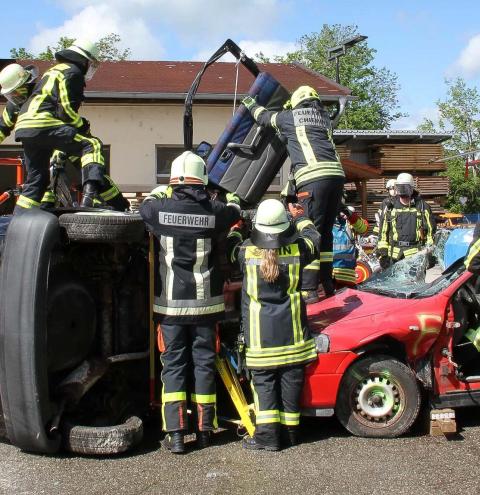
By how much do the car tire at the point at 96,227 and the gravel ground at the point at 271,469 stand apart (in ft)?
4.56

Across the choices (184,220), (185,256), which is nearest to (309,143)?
(184,220)

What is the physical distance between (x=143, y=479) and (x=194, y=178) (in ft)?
6.41

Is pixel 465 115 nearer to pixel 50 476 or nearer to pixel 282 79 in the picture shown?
pixel 282 79

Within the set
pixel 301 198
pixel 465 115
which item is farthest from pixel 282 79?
pixel 465 115

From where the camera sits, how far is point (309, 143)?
5.71m

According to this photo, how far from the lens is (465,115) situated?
→ 51.8 metres

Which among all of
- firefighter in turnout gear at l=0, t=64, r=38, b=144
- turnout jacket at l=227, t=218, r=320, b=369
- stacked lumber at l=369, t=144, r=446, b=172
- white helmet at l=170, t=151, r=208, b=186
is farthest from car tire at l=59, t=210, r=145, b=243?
stacked lumber at l=369, t=144, r=446, b=172

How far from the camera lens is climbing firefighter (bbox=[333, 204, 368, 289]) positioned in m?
6.91

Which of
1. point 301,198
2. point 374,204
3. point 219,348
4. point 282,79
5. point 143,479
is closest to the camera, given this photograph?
point 143,479

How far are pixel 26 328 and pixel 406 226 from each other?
5.94 meters

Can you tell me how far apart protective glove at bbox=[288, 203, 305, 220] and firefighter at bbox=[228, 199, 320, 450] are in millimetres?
1224

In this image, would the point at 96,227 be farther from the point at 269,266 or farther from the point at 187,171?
the point at 269,266

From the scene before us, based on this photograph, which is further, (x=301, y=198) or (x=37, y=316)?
(x=301, y=198)

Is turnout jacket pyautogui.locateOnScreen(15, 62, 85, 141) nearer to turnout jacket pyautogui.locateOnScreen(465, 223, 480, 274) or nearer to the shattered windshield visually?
the shattered windshield
